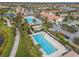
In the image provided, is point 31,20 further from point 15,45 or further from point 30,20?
point 15,45

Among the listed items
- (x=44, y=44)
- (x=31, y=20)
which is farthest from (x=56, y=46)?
(x=31, y=20)

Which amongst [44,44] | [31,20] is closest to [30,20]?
[31,20]

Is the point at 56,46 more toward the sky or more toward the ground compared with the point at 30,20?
more toward the ground

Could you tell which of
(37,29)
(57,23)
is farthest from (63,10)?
(37,29)

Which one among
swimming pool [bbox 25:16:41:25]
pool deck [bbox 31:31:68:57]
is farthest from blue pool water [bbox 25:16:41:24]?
pool deck [bbox 31:31:68:57]

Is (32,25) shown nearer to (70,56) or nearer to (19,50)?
(19,50)

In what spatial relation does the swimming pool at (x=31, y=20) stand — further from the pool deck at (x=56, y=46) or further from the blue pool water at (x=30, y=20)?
the pool deck at (x=56, y=46)

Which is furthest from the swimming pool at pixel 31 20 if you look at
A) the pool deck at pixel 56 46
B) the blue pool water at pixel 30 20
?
the pool deck at pixel 56 46

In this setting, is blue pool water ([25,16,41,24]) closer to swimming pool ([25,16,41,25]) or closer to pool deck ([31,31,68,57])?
swimming pool ([25,16,41,25])
